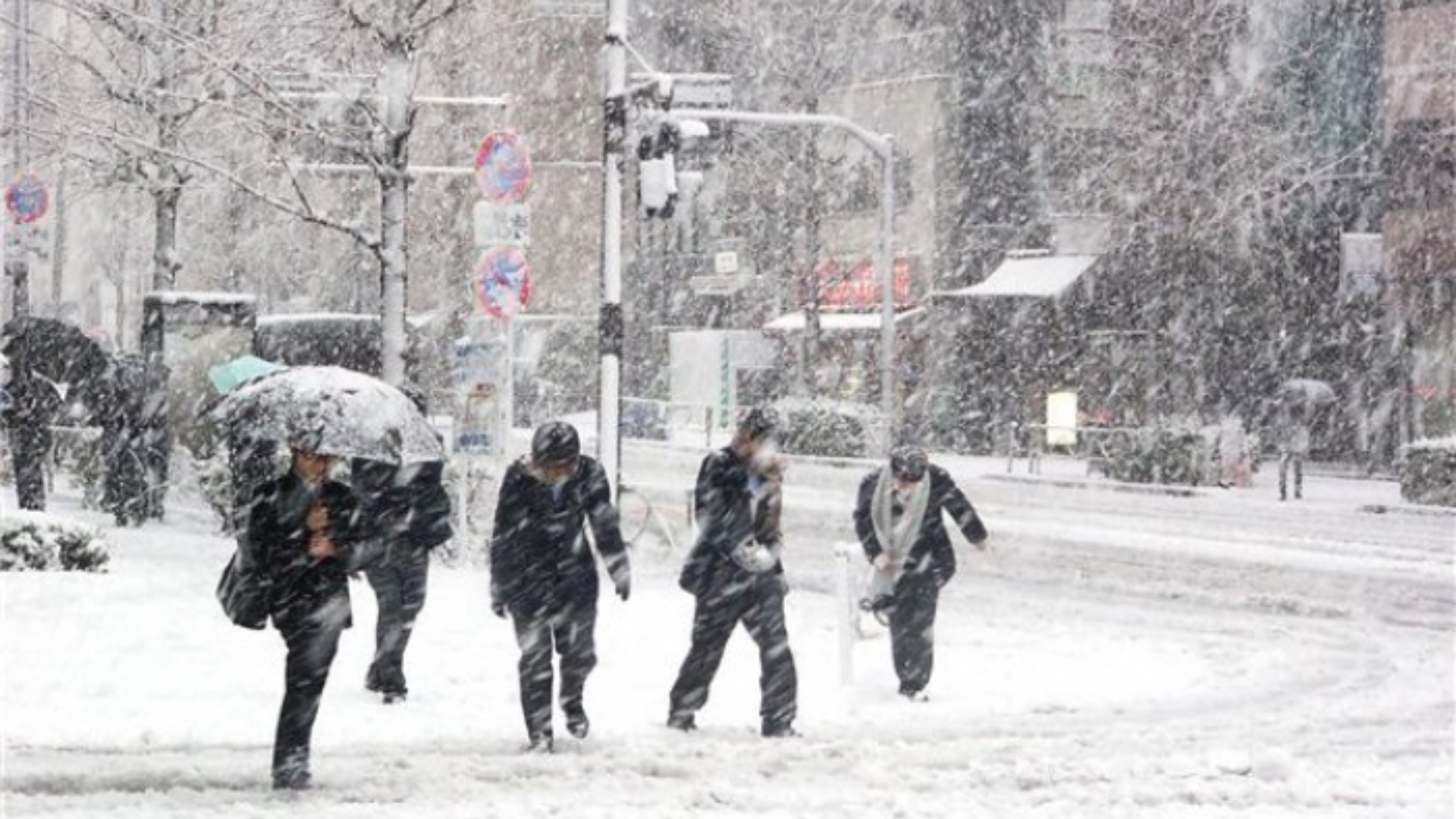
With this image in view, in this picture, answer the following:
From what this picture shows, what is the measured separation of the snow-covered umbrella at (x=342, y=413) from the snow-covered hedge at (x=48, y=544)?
10.6ft

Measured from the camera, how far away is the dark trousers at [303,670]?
8195 mm

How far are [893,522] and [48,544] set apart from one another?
675cm

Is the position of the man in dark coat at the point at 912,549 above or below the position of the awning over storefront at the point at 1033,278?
below

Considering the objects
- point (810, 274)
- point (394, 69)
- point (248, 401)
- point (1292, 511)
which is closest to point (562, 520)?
point (248, 401)

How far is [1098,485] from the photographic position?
31688 millimetres

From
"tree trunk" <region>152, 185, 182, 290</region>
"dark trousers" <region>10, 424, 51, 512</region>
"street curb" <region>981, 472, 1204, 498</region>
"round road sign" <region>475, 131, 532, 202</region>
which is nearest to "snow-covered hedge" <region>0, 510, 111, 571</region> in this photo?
"dark trousers" <region>10, 424, 51, 512</region>

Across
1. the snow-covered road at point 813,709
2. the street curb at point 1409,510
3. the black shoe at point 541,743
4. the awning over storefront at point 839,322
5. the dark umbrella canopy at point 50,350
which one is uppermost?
the awning over storefront at point 839,322

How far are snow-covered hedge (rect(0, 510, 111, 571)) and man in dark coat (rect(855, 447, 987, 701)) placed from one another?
653 cm

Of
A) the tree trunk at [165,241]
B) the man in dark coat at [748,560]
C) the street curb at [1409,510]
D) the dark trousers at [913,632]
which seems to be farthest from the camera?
the street curb at [1409,510]

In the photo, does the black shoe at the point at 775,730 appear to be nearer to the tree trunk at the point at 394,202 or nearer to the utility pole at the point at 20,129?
the tree trunk at the point at 394,202

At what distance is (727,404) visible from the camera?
1873 inches

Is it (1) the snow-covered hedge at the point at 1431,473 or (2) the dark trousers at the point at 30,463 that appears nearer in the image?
(2) the dark trousers at the point at 30,463

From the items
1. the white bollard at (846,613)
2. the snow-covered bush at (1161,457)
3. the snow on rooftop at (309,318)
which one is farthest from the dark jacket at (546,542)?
the snow on rooftop at (309,318)

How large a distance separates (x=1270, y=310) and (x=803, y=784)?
33354mm
